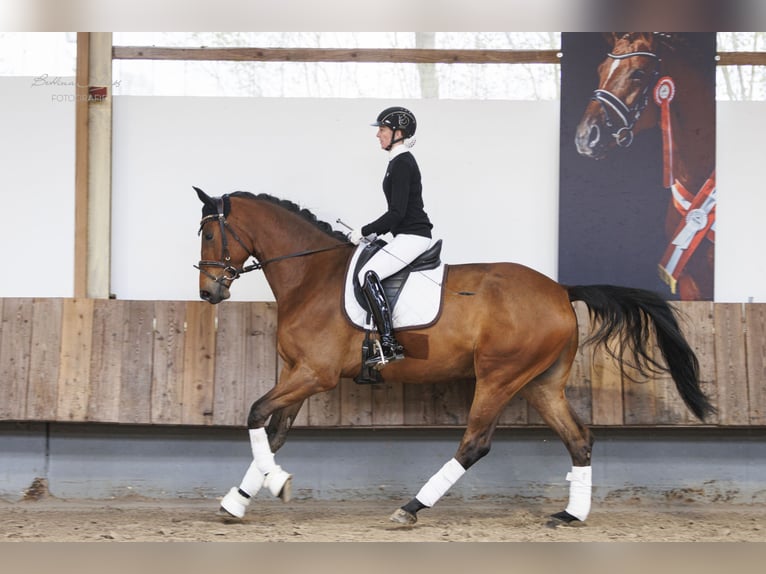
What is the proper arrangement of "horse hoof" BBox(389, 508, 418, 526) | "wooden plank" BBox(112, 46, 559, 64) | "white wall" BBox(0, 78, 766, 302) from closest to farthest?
"horse hoof" BBox(389, 508, 418, 526), "wooden plank" BBox(112, 46, 559, 64), "white wall" BBox(0, 78, 766, 302)

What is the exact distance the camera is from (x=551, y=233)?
6.63 m

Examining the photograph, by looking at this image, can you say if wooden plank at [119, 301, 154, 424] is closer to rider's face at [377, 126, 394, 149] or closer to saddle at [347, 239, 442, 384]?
saddle at [347, 239, 442, 384]

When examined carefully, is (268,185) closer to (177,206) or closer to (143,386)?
(177,206)

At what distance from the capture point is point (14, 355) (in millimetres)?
5906

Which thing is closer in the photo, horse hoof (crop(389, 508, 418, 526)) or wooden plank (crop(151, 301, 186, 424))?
horse hoof (crop(389, 508, 418, 526))

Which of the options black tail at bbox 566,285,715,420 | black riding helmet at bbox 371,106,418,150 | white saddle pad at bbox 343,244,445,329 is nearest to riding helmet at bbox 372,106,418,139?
black riding helmet at bbox 371,106,418,150

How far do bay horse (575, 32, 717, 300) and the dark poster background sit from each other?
0.19ft

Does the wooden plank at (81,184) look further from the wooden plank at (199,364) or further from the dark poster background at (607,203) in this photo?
the dark poster background at (607,203)

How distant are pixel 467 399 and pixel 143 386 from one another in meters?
2.39

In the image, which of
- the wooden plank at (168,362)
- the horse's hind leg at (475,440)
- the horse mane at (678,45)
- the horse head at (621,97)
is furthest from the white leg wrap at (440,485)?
the horse mane at (678,45)

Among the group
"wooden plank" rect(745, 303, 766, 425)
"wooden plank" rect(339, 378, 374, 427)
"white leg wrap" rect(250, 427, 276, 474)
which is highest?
"wooden plank" rect(745, 303, 766, 425)

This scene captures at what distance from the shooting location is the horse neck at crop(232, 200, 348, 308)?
212 inches
